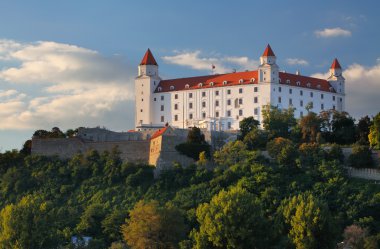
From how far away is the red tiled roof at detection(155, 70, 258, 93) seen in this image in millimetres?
87438

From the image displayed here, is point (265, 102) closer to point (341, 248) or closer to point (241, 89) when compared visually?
point (241, 89)

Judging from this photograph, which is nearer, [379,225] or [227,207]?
[227,207]

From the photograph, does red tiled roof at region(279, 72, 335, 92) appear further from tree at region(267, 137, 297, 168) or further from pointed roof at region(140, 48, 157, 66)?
tree at region(267, 137, 297, 168)

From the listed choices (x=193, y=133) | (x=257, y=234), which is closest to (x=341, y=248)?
(x=257, y=234)

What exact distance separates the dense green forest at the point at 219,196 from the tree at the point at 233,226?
0.06m

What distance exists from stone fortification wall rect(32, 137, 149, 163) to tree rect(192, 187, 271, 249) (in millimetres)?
19003

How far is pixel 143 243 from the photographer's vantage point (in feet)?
186

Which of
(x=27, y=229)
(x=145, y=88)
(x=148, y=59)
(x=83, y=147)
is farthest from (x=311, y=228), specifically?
(x=148, y=59)

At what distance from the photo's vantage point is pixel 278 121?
7944cm

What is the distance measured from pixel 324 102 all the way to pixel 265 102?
655cm

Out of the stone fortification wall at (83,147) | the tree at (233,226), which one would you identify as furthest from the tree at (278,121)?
the tree at (233,226)

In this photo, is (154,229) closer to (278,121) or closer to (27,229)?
(27,229)

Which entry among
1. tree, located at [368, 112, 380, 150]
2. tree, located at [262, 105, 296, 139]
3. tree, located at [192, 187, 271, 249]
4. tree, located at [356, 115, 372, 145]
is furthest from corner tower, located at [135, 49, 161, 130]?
tree, located at [192, 187, 271, 249]

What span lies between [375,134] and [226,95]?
17.9 metres
